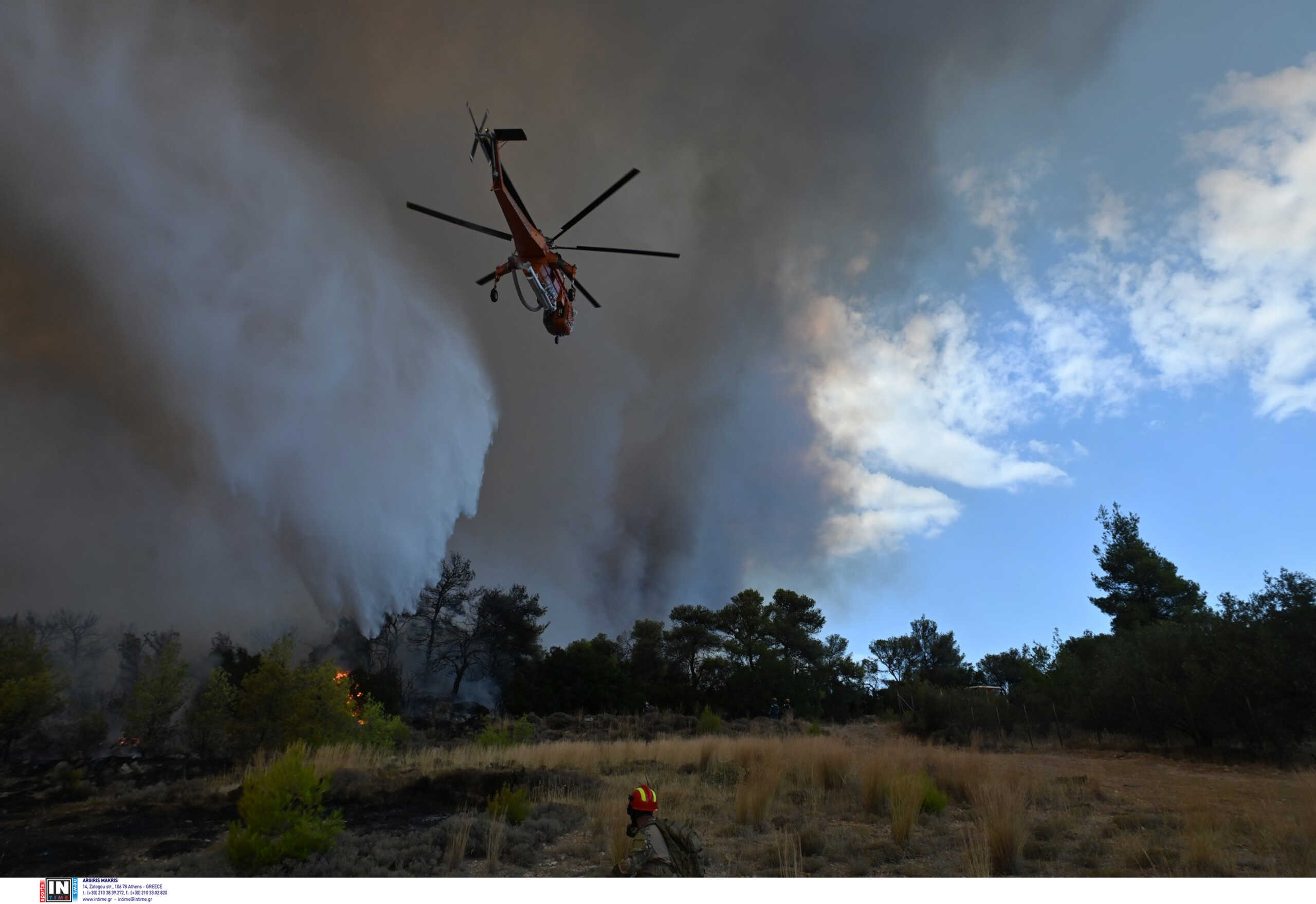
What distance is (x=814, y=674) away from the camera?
44.6 metres

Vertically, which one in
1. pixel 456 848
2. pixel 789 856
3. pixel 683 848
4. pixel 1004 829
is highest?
pixel 1004 829

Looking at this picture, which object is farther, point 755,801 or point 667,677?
point 667,677

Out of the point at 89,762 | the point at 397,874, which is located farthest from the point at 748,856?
the point at 89,762

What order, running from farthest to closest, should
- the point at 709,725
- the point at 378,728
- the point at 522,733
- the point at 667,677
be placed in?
1. the point at 667,677
2. the point at 709,725
3. the point at 522,733
4. the point at 378,728

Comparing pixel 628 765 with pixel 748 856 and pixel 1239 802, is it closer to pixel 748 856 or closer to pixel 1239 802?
pixel 748 856

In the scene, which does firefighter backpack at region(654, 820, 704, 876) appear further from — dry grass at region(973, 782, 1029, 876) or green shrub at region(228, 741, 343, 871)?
green shrub at region(228, 741, 343, 871)

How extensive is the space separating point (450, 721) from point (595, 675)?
29.0 feet

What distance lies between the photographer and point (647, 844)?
492cm

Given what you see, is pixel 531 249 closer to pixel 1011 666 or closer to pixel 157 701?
pixel 157 701

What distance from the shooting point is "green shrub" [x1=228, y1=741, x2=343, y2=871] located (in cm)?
564

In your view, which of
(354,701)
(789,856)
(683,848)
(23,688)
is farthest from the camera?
(354,701)

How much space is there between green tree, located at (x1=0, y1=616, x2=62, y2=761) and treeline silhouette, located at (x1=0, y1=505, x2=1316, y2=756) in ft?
0.11

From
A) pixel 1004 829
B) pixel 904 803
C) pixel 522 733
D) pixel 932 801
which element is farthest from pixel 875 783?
pixel 522 733

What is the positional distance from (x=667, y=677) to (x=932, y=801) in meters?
36.2
